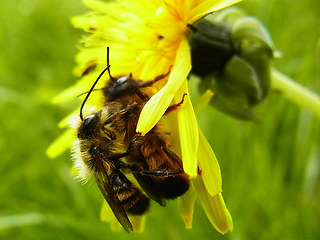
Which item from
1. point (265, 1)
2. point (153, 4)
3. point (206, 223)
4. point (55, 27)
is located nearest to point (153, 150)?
point (153, 4)

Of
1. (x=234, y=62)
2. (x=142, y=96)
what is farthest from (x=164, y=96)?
(x=234, y=62)

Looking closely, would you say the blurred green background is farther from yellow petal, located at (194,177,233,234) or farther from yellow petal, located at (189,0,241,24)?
yellow petal, located at (194,177,233,234)

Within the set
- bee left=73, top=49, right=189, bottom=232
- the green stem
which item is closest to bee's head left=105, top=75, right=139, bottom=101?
bee left=73, top=49, right=189, bottom=232

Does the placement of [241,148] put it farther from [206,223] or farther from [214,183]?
[214,183]

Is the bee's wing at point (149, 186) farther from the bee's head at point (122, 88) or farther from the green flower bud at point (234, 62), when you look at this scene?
the green flower bud at point (234, 62)

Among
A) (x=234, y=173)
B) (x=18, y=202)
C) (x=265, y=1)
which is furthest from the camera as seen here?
(x=265, y=1)

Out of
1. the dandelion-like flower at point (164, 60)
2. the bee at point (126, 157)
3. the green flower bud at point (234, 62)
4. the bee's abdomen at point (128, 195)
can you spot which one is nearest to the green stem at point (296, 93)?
the green flower bud at point (234, 62)
